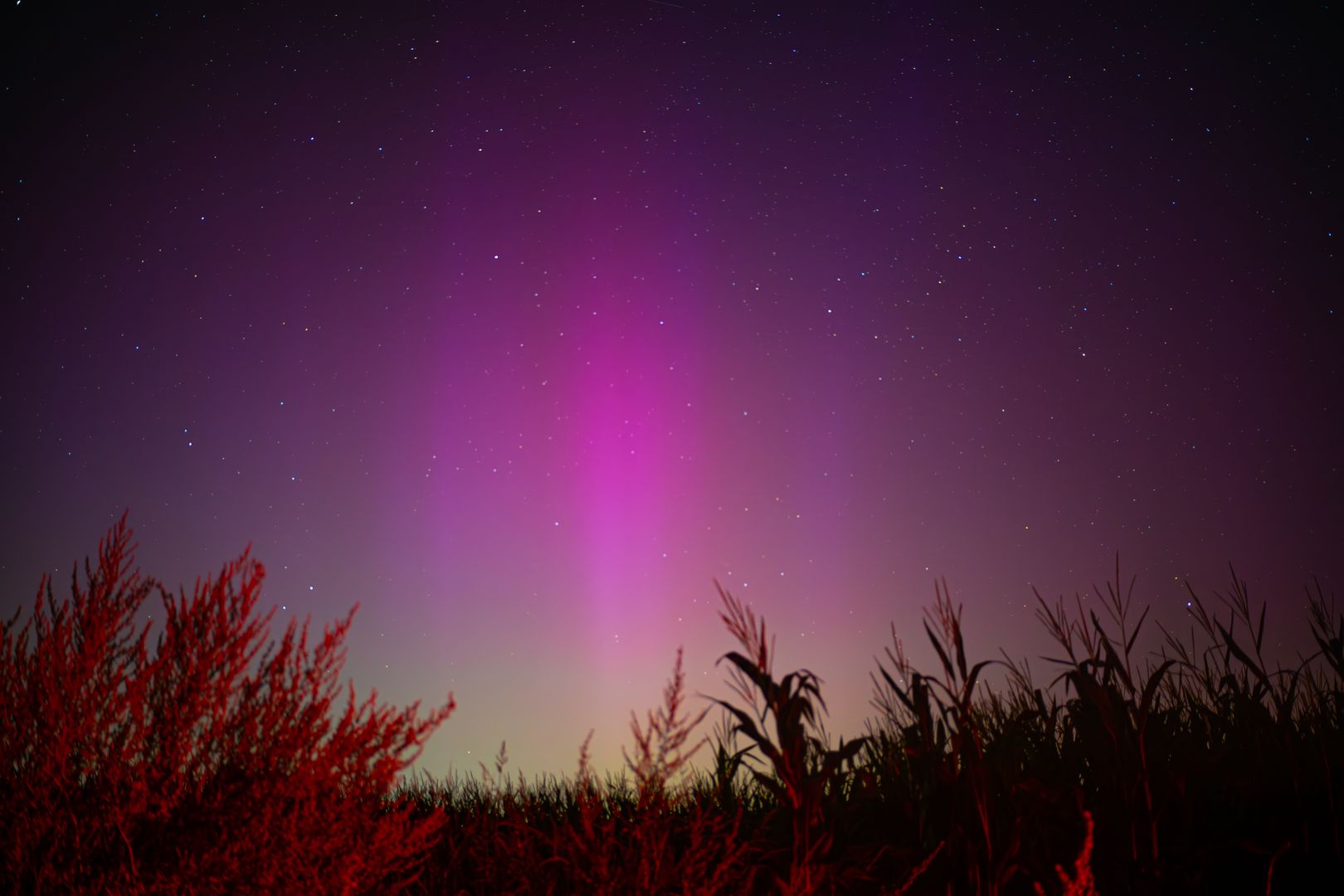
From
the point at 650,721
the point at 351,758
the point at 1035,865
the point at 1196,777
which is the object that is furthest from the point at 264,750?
the point at 1196,777

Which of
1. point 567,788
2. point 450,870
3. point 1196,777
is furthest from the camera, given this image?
point 567,788

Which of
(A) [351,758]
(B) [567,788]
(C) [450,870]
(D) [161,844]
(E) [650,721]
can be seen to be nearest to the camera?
(E) [650,721]

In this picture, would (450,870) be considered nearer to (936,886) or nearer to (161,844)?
(161,844)

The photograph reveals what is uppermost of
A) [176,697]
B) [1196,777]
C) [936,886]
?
[176,697]

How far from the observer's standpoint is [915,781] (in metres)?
4.11

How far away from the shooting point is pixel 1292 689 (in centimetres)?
398

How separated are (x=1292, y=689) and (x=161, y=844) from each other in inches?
193

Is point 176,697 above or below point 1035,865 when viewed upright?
above

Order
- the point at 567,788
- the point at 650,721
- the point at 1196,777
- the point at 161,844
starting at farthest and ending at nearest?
1. the point at 567,788
2. the point at 1196,777
3. the point at 161,844
4. the point at 650,721

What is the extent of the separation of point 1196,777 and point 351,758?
12.3 feet

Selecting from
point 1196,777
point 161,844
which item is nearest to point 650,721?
point 161,844

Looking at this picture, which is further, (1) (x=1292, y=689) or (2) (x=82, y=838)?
(1) (x=1292, y=689)

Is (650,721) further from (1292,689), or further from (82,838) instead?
(1292,689)

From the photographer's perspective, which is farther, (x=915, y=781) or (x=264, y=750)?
(x=915, y=781)
